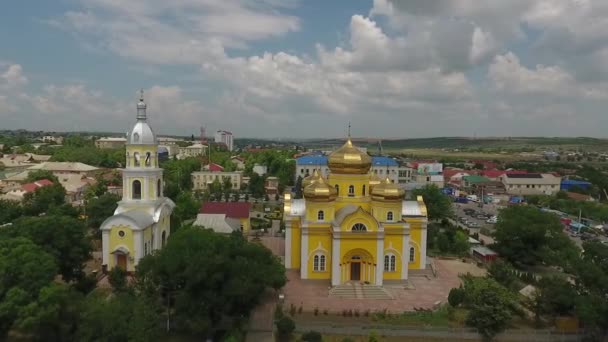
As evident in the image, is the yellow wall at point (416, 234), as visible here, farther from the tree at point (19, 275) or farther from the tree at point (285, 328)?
the tree at point (19, 275)

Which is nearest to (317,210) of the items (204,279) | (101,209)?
(204,279)

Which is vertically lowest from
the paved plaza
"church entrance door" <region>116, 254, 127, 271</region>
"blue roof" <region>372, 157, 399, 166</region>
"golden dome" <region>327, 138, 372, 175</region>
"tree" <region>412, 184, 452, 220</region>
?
the paved plaza

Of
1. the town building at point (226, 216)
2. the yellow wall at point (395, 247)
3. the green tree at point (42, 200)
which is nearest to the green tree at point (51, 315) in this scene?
the yellow wall at point (395, 247)

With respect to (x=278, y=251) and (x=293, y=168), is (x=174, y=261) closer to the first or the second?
(x=278, y=251)

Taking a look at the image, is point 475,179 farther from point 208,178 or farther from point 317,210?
point 317,210

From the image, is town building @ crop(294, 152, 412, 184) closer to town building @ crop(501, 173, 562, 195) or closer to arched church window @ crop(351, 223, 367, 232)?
town building @ crop(501, 173, 562, 195)

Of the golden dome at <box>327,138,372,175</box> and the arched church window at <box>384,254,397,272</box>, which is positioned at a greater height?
the golden dome at <box>327,138,372,175</box>

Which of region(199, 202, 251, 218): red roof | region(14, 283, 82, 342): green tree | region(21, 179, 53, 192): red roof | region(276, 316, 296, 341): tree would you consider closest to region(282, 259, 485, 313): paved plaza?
region(276, 316, 296, 341): tree
